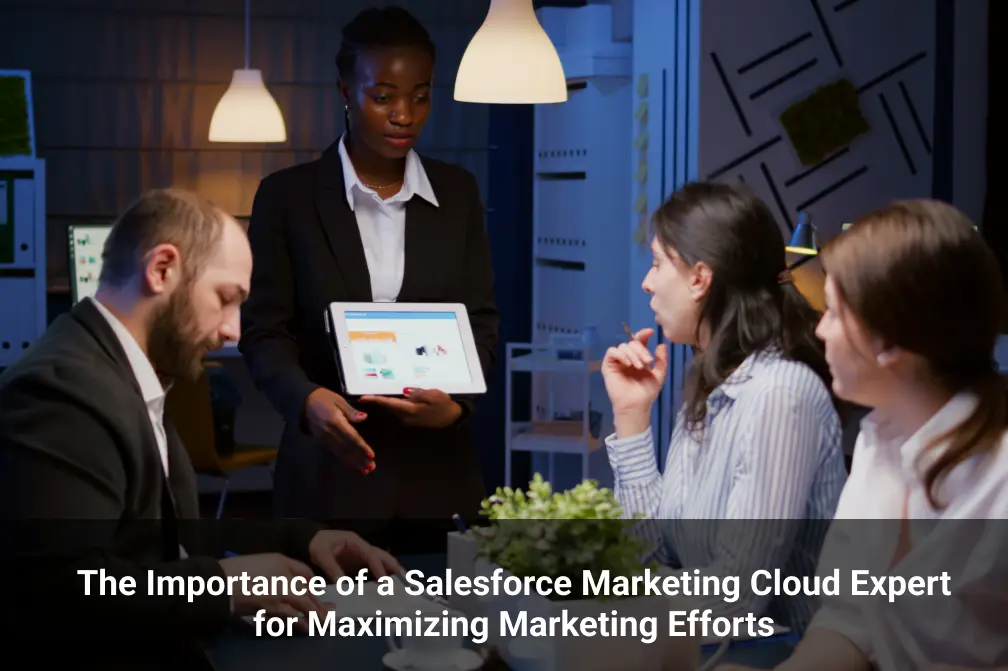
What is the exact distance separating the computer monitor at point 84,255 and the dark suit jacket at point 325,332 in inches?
153

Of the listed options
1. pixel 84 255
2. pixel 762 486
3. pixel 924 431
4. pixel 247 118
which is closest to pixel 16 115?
pixel 84 255

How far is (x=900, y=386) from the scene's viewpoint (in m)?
1.68

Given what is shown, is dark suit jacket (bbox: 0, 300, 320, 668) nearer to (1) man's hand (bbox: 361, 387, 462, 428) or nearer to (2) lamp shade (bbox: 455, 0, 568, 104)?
(1) man's hand (bbox: 361, 387, 462, 428)

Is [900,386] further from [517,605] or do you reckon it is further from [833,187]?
[833,187]

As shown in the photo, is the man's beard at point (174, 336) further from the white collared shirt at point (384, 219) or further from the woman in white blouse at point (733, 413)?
the white collared shirt at point (384, 219)

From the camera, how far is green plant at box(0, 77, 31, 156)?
611 centimetres

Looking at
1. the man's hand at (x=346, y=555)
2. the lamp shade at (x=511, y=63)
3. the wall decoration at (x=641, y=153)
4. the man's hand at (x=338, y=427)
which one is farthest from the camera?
the wall decoration at (x=641, y=153)

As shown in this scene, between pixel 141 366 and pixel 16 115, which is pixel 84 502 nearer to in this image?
pixel 141 366

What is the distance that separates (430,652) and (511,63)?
183 cm

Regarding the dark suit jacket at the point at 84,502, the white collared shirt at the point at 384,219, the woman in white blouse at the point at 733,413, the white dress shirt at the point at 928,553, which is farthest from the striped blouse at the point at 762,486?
the white collared shirt at the point at 384,219

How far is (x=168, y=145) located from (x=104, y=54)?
550 millimetres

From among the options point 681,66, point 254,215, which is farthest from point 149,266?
point 681,66

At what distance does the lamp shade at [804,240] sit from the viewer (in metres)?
5.02

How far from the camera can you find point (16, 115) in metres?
6.16
